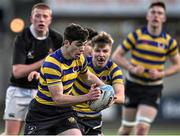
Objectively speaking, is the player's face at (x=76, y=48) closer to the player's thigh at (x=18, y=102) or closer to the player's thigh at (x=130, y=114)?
the player's thigh at (x=18, y=102)

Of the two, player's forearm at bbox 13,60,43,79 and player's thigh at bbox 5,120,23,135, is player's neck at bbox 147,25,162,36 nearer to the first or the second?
player's forearm at bbox 13,60,43,79

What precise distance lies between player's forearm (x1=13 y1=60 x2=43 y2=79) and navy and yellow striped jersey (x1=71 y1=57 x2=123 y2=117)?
73cm

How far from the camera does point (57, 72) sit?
804cm

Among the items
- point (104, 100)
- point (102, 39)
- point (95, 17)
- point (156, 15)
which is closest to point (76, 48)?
point (104, 100)

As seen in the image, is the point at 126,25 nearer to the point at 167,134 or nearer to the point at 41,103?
the point at 167,134

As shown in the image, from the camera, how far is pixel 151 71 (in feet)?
37.9

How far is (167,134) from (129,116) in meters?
4.43

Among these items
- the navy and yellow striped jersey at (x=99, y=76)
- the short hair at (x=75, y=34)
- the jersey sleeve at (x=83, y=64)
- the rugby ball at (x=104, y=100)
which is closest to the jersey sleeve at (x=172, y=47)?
the navy and yellow striped jersey at (x=99, y=76)

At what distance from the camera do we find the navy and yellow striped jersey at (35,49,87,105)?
26.4 feet

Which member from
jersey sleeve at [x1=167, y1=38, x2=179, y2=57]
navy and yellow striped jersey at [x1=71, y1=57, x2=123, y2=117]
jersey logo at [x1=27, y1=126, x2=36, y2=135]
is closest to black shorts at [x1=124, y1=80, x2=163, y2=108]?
jersey sleeve at [x1=167, y1=38, x2=179, y2=57]

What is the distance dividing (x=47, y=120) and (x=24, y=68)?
1444 millimetres

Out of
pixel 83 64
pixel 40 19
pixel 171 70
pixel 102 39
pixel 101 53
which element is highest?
pixel 40 19

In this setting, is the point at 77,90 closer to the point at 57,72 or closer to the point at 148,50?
the point at 57,72

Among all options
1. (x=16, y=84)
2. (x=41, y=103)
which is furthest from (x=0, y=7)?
(x=41, y=103)
